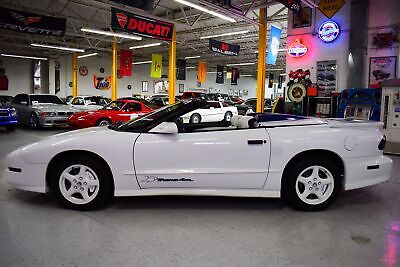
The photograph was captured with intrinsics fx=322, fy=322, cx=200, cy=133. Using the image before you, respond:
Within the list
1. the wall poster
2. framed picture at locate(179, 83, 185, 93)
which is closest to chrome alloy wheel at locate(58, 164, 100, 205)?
the wall poster

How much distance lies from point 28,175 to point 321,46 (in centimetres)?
916

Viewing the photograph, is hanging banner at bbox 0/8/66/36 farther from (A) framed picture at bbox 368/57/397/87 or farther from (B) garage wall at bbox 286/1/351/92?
(A) framed picture at bbox 368/57/397/87

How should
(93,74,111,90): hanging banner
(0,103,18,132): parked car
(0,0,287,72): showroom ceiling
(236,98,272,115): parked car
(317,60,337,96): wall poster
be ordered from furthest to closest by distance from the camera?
(93,74,111,90): hanging banner → (236,98,272,115): parked car → (0,0,287,72): showroom ceiling → (0,103,18,132): parked car → (317,60,337,96): wall poster

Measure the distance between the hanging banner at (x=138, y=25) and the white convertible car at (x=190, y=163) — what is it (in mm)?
6973

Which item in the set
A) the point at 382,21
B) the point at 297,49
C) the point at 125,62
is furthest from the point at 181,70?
the point at 382,21

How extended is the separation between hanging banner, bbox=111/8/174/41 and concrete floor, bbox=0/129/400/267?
272 inches

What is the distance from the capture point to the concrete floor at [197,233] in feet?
7.79

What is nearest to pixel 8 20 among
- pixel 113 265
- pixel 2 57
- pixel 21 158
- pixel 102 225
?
pixel 21 158

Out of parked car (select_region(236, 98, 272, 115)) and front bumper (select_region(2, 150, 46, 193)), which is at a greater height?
parked car (select_region(236, 98, 272, 115))

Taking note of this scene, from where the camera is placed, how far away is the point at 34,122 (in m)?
11.2

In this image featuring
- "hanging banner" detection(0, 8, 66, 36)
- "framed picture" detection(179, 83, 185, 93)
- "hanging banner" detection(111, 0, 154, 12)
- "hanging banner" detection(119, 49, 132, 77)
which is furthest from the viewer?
"framed picture" detection(179, 83, 185, 93)

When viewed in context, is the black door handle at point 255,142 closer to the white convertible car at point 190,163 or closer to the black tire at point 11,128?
the white convertible car at point 190,163

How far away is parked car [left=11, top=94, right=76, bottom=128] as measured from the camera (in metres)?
10.8

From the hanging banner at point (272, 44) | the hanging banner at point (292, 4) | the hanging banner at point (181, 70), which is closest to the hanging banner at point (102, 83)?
the hanging banner at point (181, 70)
